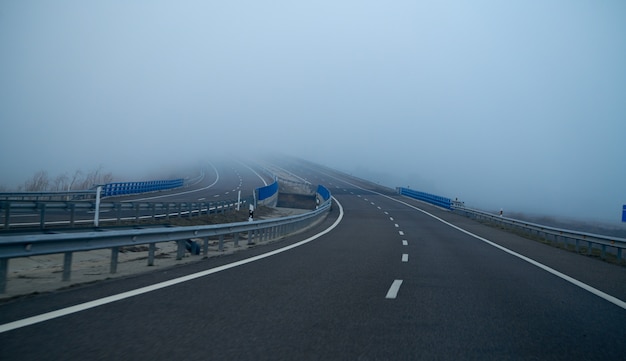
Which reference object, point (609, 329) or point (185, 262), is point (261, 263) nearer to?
point (185, 262)

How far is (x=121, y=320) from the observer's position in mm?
7141

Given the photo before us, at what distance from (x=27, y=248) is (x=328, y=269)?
6.62 m

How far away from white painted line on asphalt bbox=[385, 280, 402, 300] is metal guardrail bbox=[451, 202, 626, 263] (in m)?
11.5

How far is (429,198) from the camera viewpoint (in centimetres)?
6788

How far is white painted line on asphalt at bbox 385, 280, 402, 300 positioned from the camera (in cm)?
977

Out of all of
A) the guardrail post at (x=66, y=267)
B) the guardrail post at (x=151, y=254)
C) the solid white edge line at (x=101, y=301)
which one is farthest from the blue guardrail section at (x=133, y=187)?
the guardrail post at (x=66, y=267)

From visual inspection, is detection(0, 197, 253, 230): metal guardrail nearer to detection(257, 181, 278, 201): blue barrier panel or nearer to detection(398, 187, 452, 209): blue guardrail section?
detection(257, 181, 278, 201): blue barrier panel

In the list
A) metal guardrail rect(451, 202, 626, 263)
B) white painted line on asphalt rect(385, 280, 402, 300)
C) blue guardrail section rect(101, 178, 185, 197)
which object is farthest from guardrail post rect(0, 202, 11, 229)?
blue guardrail section rect(101, 178, 185, 197)

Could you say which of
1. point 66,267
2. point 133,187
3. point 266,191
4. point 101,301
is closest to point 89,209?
point 66,267

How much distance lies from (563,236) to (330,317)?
21.2 meters

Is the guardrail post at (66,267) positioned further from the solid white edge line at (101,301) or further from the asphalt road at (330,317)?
the solid white edge line at (101,301)

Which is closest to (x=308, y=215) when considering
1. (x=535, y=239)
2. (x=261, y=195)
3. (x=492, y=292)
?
(x=535, y=239)

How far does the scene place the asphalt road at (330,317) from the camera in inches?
237

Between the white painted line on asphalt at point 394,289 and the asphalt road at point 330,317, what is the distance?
0.06 meters
